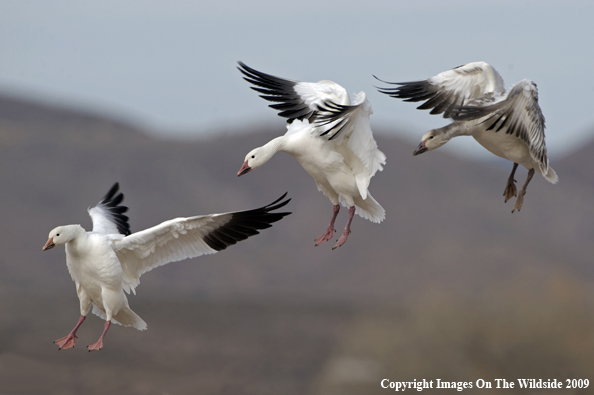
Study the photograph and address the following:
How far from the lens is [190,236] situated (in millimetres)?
5930

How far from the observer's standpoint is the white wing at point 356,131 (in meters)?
5.49

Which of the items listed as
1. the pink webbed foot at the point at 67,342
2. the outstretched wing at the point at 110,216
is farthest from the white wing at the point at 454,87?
the pink webbed foot at the point at 67,342

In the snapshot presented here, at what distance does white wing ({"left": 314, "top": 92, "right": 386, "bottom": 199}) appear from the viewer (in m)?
5.49

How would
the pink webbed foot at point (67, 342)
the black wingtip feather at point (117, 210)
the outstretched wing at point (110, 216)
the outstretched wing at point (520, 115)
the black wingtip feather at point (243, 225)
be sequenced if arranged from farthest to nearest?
the black wingtip feather at point (117, 210) < the outstretched wing at point (110, 216) < the pink webbed foot at point (67, 342) < the black wingtip feather at point (243, 225) < the outstretched wing at point (520, 115)

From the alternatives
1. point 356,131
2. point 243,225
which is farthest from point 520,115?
point 243,225

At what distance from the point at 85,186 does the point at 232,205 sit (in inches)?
235

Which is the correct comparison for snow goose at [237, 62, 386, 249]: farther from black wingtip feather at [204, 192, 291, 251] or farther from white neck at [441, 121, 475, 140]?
white neck at [441, 121, 475, 140]

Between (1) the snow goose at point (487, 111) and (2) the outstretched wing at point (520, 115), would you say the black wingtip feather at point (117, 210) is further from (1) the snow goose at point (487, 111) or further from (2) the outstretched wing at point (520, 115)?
(2) the outstretched wing at point (520, 115)

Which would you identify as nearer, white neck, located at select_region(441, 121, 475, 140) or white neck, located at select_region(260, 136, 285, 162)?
white neck, located at select_region(441, 121, 475, 140)

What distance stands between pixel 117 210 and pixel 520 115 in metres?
4.11

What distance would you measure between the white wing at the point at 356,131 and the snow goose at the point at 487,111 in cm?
39

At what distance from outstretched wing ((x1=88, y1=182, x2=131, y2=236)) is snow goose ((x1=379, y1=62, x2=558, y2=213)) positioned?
9.81 ft

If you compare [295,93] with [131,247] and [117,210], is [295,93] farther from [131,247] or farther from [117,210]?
[117,210]

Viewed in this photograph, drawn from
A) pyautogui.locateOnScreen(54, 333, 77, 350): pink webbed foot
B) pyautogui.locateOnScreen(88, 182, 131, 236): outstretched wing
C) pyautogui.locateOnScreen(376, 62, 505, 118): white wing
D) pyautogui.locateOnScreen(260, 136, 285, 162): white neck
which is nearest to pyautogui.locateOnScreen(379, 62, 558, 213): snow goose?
pyautogui.locateOnScreen(376, 62, 505, 118): white wing
